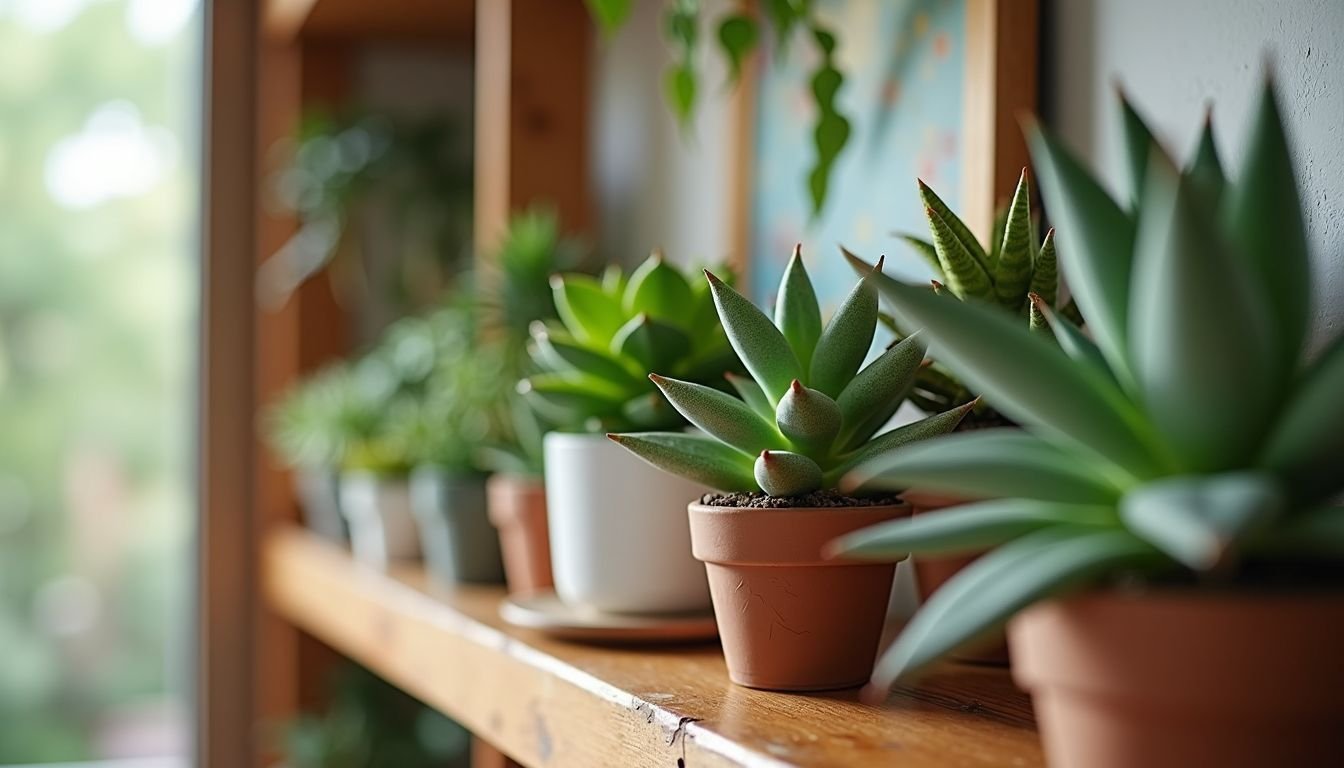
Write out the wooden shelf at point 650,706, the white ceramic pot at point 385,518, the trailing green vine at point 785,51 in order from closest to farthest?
the wooden shelf at point 650,706
the trailing green vine at point 785,51
the white ceramic pot at point 385,518

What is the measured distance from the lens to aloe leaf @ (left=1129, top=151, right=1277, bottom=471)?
40cm

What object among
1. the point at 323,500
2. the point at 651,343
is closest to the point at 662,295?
the point at 651,343

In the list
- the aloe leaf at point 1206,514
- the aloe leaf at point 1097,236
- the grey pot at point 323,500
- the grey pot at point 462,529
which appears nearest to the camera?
the aloe leaf at point 1206,514

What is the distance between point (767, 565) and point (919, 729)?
11 cm

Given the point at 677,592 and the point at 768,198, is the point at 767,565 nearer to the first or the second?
the point at 677,592

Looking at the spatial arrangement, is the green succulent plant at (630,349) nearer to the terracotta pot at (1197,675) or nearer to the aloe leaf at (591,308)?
the aloe leaf at (591,308)

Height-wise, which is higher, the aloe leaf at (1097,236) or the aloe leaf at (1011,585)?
the aloe leaf at (1097,236)

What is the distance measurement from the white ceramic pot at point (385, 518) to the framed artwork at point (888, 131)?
0.47m

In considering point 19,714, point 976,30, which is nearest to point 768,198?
point 976,30

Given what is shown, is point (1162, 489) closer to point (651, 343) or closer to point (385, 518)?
point (651, 343)

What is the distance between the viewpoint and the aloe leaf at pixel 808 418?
61 centimetres

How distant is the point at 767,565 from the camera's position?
65cm

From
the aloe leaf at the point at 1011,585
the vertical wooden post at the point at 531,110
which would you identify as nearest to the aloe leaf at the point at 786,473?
the aloe leaf at the point at 1011,585

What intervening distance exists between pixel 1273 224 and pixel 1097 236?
0.19 feet
